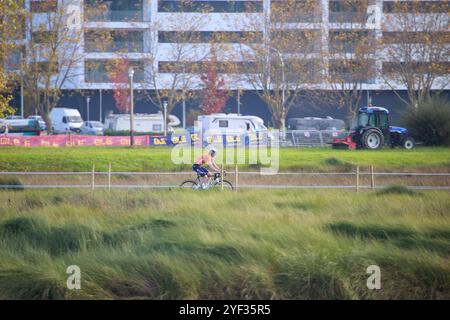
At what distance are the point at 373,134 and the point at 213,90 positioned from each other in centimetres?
2167

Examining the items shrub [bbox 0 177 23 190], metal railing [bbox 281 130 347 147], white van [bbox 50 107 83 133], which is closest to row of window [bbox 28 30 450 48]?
metal railing [bbox 281 130 347 147]

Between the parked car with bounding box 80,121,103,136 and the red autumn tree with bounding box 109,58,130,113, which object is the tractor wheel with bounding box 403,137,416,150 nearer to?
the red autumn tree with bounding box 109,58,130,113

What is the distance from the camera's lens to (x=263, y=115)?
Answer: 66250 millimetres

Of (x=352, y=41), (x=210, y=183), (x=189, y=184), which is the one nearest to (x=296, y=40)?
(x=352, y=41)

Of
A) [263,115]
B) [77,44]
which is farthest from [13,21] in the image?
[263,115]

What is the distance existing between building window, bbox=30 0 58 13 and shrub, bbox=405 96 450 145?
25.8 meters

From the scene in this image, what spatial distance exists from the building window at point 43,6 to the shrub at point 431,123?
25.8 m

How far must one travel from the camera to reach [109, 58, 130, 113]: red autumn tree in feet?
181

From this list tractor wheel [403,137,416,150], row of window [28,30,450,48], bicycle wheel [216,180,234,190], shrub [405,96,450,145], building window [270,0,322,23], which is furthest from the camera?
building window [270,0,322,23]

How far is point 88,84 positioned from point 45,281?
165 feet

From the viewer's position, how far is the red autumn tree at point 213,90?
54.3 metres
